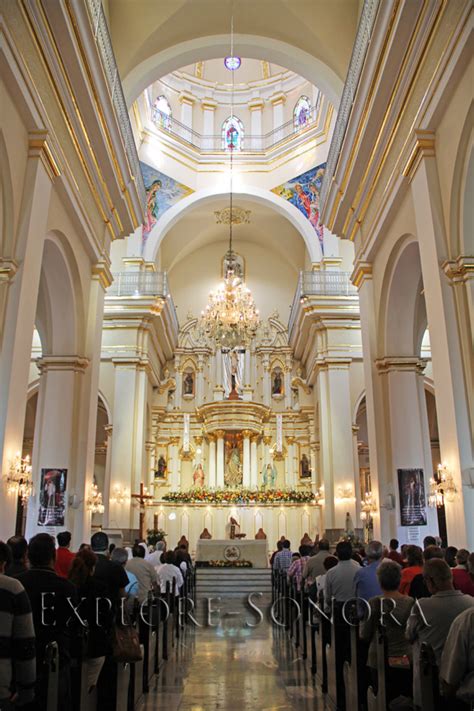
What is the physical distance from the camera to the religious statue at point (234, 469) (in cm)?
2181

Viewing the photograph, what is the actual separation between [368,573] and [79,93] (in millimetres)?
7682

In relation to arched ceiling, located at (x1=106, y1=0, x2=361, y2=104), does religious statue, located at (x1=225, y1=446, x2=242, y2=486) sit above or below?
below

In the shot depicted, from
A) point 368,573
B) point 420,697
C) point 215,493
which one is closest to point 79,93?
point 368,573

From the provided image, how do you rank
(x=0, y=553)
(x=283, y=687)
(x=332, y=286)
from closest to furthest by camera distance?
(x=0, y=553) → (x=283, y=687) → (x=332, y=286)

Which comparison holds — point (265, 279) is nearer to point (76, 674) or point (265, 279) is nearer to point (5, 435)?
point (5, 435)

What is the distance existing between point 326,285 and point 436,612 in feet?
52.8

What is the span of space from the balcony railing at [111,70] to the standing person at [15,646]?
27.3 ft

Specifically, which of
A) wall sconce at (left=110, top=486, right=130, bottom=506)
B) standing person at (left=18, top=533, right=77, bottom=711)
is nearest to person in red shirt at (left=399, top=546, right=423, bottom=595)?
standing person at (left=18, top=533, right=77, bottom=711)

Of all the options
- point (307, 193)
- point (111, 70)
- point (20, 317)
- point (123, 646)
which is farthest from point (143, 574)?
point (307, 193)

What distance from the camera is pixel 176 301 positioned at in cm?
2445

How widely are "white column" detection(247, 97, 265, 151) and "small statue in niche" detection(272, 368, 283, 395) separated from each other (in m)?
8.06

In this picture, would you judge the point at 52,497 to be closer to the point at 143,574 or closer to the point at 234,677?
the point at 143,574

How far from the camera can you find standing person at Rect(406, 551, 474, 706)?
3.20 meters

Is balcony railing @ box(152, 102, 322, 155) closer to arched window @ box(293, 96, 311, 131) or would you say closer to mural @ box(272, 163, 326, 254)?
arched window @ box(293, 96, 311, 131)
